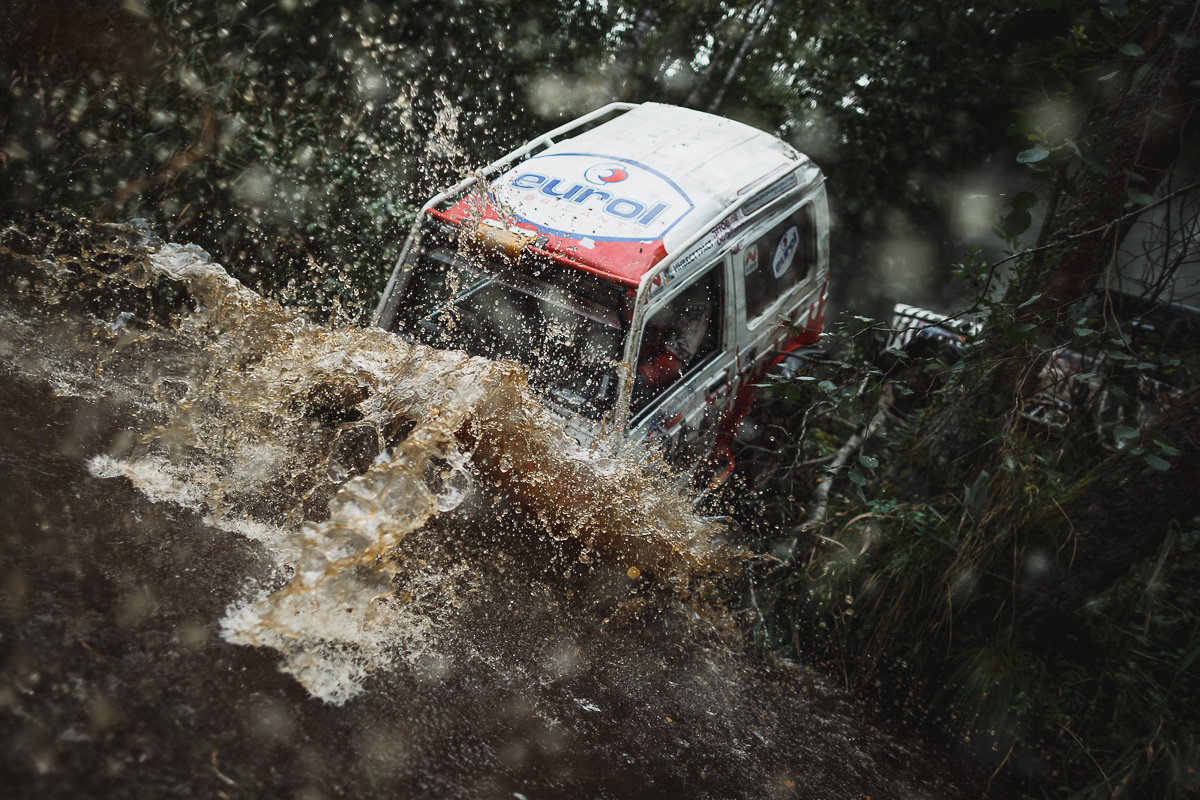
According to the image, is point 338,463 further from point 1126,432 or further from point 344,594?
point 1126,432

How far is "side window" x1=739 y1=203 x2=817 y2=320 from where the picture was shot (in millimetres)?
4188

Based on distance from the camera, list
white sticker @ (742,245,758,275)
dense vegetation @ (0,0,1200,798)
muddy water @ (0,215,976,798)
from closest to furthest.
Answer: muddy water @ (0,215,976,798), dense vegetation @ (0,0,1200,798), white sticker @ (742,245,758,275)

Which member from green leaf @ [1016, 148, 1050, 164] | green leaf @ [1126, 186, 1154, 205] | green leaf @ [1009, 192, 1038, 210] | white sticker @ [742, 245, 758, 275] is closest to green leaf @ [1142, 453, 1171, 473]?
green leaf @ [1126, 186, 1154, 205]

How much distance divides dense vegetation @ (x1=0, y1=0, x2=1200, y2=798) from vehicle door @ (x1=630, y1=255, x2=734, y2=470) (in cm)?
61

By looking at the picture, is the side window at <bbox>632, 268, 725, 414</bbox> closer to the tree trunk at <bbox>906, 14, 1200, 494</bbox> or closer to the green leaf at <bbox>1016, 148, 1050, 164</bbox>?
the tree trunk at <bbox>906, 14, 1200, 494</bbox>

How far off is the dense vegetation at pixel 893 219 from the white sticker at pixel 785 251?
0.69 meters

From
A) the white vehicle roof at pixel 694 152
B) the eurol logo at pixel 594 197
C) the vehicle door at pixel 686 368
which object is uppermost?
the white vehicle roof at pixel 694 152

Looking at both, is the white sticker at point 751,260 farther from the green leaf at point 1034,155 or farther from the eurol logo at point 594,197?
the green leaf at point 1034,155

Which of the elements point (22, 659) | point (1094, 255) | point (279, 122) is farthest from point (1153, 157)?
point (279, 122)

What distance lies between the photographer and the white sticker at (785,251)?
14.6 ft

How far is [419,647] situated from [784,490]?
2516 millimetres

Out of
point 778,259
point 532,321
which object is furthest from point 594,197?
point 778,259

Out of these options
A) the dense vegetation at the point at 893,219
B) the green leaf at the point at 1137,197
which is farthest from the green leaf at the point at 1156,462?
the green leaf at the point at 1137,197

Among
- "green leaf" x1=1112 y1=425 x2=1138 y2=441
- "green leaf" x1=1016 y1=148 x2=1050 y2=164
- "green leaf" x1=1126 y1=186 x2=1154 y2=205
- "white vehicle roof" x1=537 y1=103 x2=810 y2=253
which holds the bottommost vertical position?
"green leaf" x1=1112 y1=425 x2=1138 y2=441
